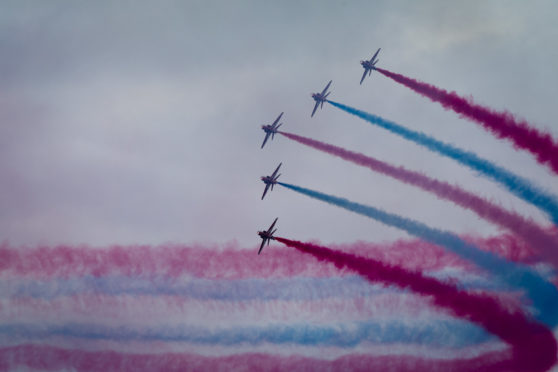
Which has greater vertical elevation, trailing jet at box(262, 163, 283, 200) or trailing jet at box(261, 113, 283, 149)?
trailing jet at box(261, 113, 283, 149)

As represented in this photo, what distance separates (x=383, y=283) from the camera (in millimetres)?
52875

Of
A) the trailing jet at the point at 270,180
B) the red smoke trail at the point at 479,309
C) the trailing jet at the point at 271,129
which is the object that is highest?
the trailing jet at the point at 271,129

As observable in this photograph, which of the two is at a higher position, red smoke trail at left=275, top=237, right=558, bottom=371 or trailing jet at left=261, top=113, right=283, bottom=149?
trailing jet at left=261, top=113, right=283, bottom=149

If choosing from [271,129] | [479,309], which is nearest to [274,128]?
[271,129]

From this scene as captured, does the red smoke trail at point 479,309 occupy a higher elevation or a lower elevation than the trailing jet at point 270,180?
lower

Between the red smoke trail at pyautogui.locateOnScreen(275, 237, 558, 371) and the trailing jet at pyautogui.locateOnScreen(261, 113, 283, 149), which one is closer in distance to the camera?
the red smoke trail at pyautogui.locateOnScreen(275, 237, 558, 371)

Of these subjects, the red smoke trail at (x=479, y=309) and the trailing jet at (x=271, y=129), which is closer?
the red smoke trail at (x=479, y=309)

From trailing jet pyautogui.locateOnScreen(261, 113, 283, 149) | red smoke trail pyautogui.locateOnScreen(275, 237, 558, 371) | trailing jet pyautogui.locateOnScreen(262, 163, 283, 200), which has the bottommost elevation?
red smoke trail pyautogui.locateOnScreen(275, 237, 558, 371)

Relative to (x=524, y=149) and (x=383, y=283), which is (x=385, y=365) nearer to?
(x=383, y=283)

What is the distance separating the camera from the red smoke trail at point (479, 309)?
49.7 m

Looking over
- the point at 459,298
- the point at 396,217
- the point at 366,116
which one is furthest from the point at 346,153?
the point at 459,298

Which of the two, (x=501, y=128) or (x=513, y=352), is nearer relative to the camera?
(x=513, y=352)

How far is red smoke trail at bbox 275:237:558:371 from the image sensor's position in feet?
163

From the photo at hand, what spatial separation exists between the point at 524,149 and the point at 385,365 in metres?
25.8
